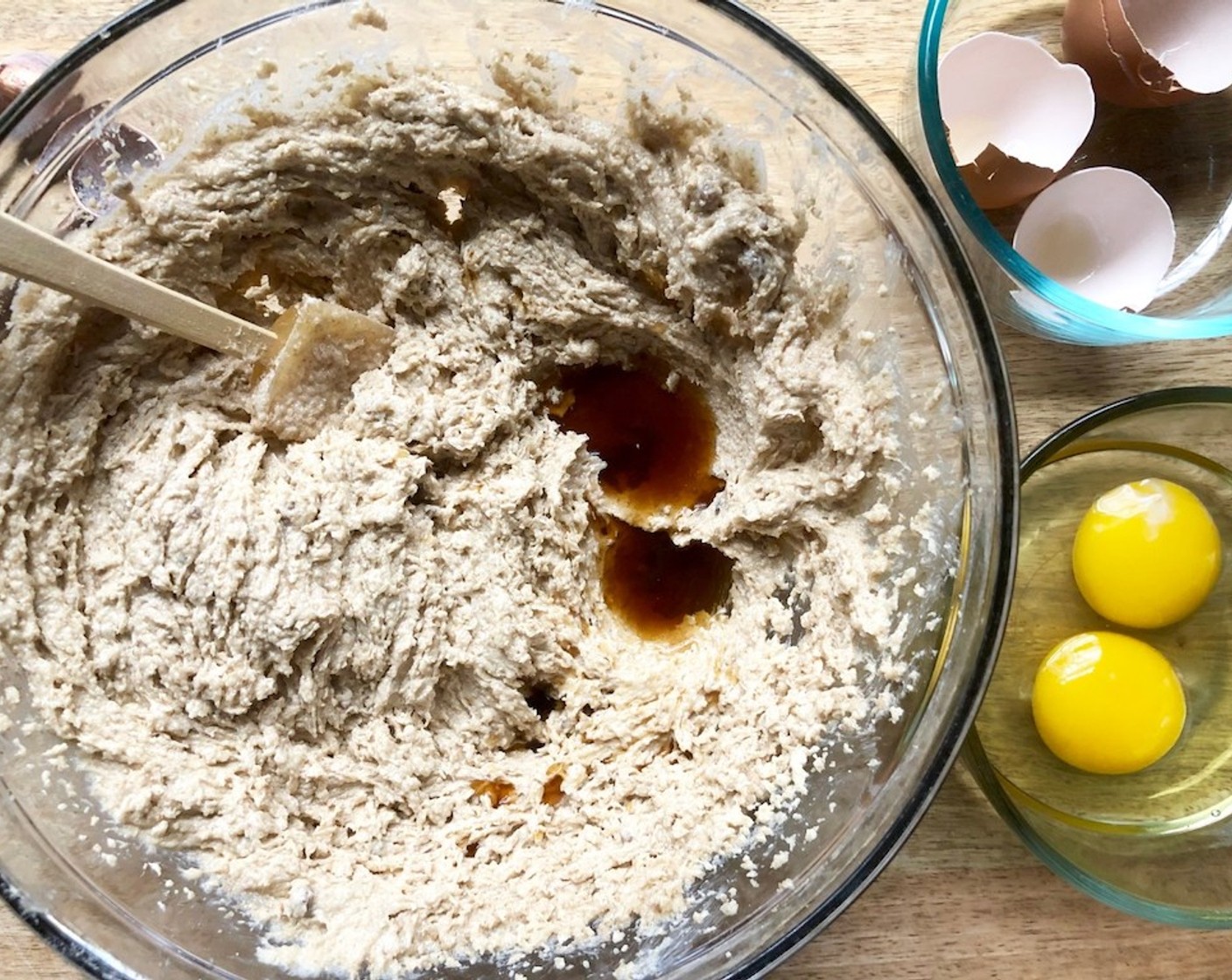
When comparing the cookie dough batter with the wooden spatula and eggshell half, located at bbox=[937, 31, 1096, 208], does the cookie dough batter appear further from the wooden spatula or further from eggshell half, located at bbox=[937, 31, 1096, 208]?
eggshell half, located at bbox=[937, 31, 1096, 208]

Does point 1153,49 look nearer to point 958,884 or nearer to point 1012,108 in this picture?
point 1012,108

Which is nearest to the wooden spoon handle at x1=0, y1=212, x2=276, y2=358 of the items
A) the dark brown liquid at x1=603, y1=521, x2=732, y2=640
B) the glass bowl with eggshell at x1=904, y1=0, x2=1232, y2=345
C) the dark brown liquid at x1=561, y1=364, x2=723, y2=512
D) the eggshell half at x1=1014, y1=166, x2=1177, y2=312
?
the dark brown liquid at x1=561, y1=364, x2=723, y2=512

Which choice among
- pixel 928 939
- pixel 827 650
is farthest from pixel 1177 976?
pixel 827 650

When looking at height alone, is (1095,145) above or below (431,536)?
above

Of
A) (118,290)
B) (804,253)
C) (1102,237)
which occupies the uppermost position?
(1102,237)

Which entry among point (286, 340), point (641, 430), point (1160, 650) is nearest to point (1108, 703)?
point (1160, 650)

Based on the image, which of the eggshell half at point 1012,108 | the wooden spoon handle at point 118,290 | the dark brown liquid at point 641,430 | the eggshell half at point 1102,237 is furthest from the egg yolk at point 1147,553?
the wooden spoon handle at point 118,290
